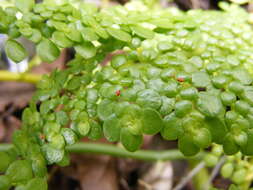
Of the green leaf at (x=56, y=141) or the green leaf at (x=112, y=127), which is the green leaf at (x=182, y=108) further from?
the green leaf at (x=56, y=141)

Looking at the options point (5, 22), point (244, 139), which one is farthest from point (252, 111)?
point (5, 22)

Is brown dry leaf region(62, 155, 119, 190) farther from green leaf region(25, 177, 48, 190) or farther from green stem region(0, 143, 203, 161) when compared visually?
green leaf region(25, 177, 48, 190)

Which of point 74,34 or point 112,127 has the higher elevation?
point 74,34

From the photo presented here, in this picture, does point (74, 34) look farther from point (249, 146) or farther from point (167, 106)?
point (249, 146)

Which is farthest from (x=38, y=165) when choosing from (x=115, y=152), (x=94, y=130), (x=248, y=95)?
(x=115, y=152)

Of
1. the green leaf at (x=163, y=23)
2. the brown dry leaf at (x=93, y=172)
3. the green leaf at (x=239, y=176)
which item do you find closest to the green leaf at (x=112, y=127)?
the green leaf at (x=163, y=23)

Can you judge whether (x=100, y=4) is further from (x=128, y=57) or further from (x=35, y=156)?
(x=35, y=156)
